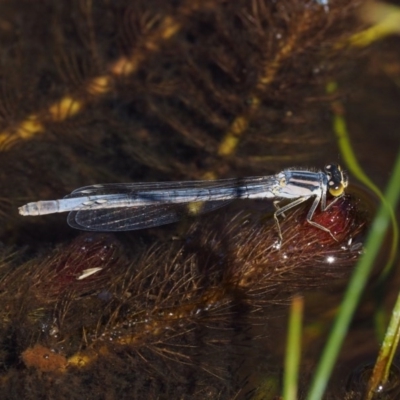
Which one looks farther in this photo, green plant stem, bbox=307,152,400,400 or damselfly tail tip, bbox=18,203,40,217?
damselfly tail tip, bbox=18,203,40,217

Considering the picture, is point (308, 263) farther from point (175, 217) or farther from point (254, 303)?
point (175, 217)

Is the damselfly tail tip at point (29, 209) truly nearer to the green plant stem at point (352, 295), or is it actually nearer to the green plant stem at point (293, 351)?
the green plant stem at point (293, 351)

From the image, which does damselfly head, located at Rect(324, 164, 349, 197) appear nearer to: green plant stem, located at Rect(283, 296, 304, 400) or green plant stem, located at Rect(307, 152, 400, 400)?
green plant stem, located at Rect(307, 152, 400, 400)

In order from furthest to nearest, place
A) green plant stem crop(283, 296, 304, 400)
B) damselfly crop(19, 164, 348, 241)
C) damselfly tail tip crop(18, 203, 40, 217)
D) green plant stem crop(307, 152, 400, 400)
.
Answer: damselfly crop(19, 164, 348, 241), damselfly tail tip crop(18, 203, 40, 217), green plant stem crop(283, 296, 304, 400), green plant stem crop(307, 152, 400, 400)

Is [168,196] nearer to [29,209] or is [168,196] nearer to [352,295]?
[29,209]

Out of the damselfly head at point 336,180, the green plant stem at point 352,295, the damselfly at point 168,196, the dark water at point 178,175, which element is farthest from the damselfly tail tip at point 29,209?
the green plant stem at point 352,295

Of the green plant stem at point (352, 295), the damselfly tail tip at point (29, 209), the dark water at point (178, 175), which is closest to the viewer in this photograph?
the green plant stem at point (352, 295)

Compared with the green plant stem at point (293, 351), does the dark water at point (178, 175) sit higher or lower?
higher

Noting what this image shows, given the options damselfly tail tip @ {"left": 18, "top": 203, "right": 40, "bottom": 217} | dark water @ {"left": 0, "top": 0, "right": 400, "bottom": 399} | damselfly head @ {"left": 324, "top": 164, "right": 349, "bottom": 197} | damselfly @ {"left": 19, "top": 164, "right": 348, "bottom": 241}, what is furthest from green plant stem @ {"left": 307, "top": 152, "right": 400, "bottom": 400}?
damselfly tail tip @ {"left": 18, "top": 203, "right": 40, "bottom": 217}
